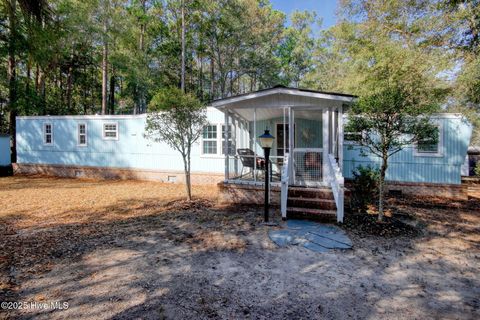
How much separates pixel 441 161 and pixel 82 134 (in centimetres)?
1588

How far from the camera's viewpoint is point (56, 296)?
3.02m

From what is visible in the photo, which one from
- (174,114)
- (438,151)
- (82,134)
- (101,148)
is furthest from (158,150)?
(438,151)

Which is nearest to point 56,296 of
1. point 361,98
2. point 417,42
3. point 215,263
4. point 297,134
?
point 215,263

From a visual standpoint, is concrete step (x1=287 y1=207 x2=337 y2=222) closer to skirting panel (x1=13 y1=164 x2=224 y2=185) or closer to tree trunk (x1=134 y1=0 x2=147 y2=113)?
skirting panel (x1=13 y1=164 x2=224 y2=185)

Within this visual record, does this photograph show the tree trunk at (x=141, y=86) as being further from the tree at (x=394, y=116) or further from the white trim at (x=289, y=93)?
the tree at (x=394, y=116)

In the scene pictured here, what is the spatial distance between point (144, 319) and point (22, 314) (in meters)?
1.33

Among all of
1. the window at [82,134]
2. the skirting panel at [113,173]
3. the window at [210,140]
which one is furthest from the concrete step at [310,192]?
the window at [82,134]

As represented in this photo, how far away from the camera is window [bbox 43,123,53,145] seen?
1365 cm

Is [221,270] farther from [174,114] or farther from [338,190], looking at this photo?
[174,114]

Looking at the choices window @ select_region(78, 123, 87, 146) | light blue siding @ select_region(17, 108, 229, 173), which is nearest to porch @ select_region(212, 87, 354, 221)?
light blue siding @ select_region(17, 108, 229, 173)

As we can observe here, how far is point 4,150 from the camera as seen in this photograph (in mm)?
14453

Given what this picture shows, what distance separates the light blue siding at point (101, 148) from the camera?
11.4 m

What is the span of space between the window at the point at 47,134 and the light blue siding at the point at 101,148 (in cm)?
18

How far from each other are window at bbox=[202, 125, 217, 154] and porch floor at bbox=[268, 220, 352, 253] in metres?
5.98
